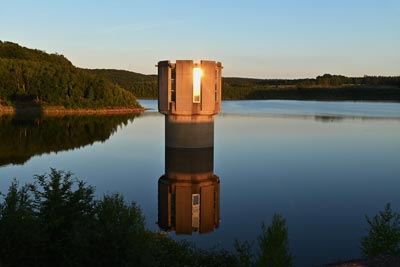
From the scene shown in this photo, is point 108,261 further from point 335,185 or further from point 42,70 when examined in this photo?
point 42,70

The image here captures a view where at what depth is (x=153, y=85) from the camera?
179875 millimetres

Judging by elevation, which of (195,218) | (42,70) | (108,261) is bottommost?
(195,218)

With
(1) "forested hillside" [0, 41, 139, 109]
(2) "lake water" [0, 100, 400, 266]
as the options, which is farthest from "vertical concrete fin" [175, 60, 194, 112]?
(1) "forested hillside" [0, 41, 139, 109]

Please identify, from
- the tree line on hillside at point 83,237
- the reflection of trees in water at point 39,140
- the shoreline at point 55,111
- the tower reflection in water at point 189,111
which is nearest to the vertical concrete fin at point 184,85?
the tower reflection in water at point 189,111

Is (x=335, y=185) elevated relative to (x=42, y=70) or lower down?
lower down

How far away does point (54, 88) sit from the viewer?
84562 millimetres

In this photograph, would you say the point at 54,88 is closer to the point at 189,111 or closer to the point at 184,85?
the point at 184,85

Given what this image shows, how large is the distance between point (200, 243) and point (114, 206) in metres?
4.45

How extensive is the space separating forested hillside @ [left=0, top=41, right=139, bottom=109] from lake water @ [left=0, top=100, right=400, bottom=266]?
39866 millimetres

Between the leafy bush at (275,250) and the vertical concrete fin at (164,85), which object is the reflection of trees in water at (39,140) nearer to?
the vertical concrete fin at (164,85)

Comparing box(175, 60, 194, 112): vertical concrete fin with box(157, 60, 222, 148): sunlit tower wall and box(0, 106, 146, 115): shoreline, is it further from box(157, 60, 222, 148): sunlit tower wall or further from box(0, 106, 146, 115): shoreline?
box(0, 106, 146, 115): shoreline

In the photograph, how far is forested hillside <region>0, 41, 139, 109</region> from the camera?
83.1 meters

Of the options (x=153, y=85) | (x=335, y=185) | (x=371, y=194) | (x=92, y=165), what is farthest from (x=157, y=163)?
(x=153, y=85)

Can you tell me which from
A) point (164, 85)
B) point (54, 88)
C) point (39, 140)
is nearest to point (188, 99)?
point (164, 85)
